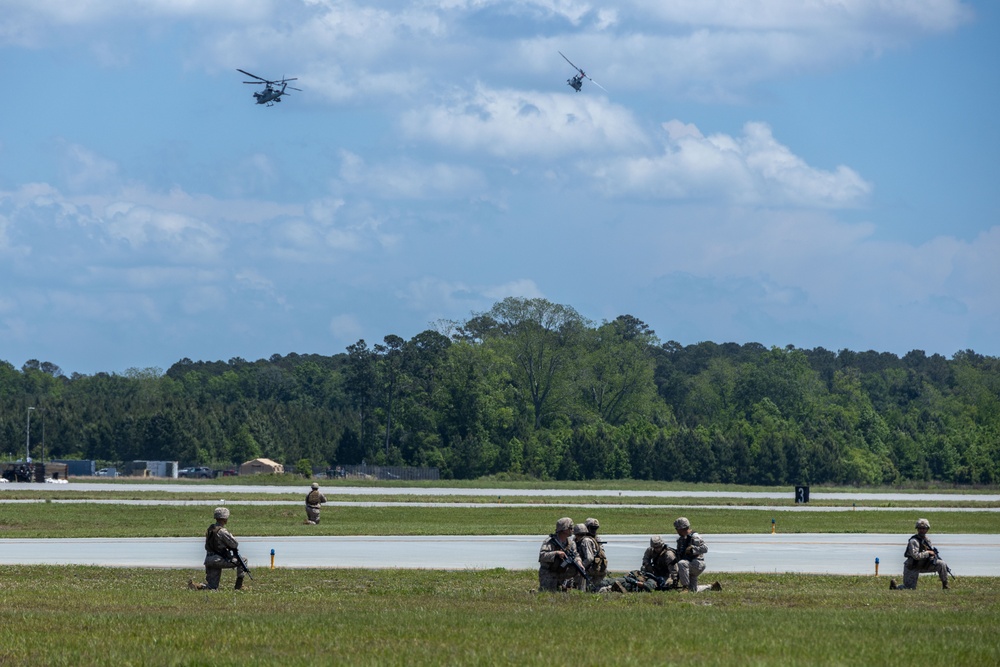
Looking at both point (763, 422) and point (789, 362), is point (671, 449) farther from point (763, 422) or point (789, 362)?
point (789, 362)

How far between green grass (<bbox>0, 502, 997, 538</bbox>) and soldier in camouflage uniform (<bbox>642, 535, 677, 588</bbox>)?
→ 20387 millimetres

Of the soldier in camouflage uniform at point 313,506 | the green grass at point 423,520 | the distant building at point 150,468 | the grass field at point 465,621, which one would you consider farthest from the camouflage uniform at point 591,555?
the distant building at point 150,468

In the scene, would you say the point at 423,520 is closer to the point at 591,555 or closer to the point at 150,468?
the point at 591,555

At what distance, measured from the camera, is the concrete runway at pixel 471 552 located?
29.8m

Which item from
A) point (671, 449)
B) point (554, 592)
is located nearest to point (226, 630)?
point (554, 592)

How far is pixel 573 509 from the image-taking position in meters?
61.0

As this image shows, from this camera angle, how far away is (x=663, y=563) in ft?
75.8

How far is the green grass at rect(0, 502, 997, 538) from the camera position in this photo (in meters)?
43.8

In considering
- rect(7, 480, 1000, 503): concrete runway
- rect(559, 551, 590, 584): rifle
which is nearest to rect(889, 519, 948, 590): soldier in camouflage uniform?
rect(559, 551, 590, 584): rifle

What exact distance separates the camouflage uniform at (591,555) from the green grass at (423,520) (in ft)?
65.3

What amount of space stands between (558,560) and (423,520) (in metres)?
29.6

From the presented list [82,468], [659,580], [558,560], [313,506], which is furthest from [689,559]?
[82,468]

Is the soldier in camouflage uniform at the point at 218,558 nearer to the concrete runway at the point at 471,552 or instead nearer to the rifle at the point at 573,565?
the concrete runway at the point at 471,552

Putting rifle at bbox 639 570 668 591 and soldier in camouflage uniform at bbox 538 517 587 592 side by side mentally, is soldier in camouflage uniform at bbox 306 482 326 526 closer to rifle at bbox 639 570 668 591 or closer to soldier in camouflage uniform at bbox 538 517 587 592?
soldier in camouflage uniform at bbox 538 517 587 592
